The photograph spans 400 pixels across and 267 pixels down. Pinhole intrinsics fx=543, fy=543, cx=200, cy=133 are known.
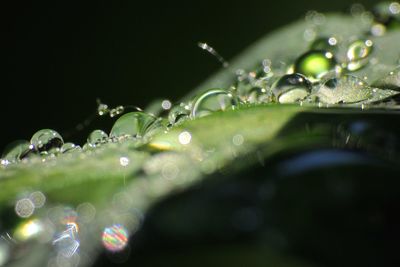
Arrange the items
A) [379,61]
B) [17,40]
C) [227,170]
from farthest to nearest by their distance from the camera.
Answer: [17,40]
[379,61]
[227,170]

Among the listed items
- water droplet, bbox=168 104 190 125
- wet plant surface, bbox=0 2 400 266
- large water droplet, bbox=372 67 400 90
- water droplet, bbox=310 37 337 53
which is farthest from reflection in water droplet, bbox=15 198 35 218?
water droplet, bbox=310 37 337 53

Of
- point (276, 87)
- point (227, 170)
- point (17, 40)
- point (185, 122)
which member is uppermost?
point (17, 40)

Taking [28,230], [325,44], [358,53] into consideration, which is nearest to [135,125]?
[28,230]

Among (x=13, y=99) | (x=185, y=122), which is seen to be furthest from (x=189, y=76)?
(x=185, y=122)

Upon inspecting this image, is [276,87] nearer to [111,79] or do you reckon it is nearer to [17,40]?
[111,79]

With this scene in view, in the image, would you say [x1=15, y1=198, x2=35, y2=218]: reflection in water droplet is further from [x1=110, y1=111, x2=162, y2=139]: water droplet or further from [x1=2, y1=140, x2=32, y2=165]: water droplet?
[x1=2, y1=140, x2=32, y2=165]: water droplet

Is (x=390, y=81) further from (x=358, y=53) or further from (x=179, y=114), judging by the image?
(x=358, y=53)
